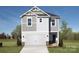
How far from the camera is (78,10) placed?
391cm

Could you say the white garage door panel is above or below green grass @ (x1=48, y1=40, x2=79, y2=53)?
above

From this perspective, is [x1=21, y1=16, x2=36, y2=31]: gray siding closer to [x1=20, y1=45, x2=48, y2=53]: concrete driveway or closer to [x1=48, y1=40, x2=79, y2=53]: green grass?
[x1=20, y1=45, x2=48, y2=53]: concrete driveway

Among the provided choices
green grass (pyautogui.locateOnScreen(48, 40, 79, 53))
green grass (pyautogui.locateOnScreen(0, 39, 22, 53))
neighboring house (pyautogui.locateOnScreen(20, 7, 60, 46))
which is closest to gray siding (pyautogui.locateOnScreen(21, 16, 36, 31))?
neighboring house (pyautogui.locateOnScreen(20, 7, 60, 46))

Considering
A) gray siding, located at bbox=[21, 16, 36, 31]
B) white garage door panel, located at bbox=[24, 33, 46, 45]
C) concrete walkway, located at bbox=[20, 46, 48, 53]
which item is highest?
gray siding, located at bbox=[21, 16, 36, 31]

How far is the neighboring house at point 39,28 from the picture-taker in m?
3.96

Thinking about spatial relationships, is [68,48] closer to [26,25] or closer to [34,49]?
[34,49]

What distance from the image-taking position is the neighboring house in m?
3.96

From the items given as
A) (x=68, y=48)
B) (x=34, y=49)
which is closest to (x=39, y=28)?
(x=34, y=49)

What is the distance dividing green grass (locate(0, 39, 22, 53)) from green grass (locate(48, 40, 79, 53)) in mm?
448

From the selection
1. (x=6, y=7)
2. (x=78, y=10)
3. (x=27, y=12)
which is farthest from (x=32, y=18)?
(x=78, y=10)

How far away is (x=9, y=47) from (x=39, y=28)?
19.0 inches

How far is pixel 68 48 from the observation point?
3.98 metres
